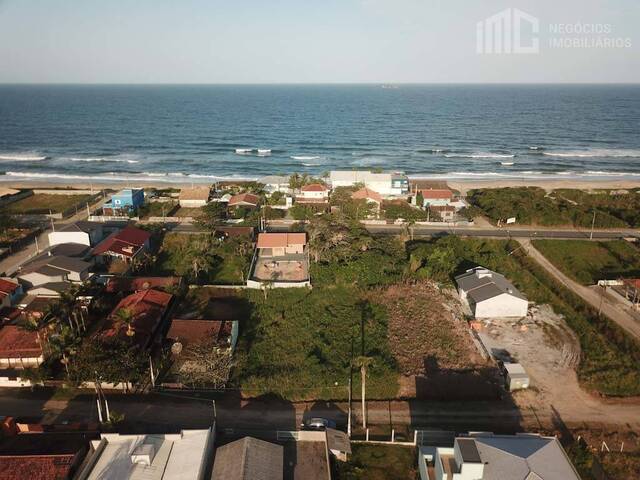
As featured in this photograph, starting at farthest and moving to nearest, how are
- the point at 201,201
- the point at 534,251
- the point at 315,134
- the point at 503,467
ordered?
the point at 315,134 → the point at 201,201 → the point at 534,251 → the point at 503,467

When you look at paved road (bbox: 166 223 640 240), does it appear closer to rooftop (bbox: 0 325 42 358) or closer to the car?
rooftop (bbox: 0 325 42 358)

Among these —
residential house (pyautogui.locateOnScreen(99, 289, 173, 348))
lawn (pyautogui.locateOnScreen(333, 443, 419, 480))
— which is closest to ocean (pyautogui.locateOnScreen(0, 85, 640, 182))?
residential house (pyautogui.locateOnScreen(99, 289, 173, 348))

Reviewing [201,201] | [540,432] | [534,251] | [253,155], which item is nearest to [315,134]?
[253,155]

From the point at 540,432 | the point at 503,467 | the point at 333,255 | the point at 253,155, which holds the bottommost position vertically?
the point at 540,432

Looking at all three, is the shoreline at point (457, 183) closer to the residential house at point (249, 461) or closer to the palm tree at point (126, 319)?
the palm tree at point (126, 319)

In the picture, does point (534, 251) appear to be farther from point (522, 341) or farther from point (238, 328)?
point (238, 328)

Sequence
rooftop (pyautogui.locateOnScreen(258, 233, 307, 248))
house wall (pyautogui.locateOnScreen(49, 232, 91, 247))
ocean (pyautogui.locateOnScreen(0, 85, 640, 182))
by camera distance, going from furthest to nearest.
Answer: ocean (pyautogui.locateOnScreen(0, 85, 640, 182)) < house wall (pyautogui.locateOnScreen(49, 232, 91, 247)) < rooftop (pyautogui.locateOnScreen(258, 233, 307, 248))

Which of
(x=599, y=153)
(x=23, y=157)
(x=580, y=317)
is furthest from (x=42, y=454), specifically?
A: (x=599, y=153)
